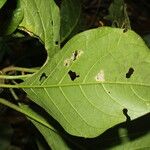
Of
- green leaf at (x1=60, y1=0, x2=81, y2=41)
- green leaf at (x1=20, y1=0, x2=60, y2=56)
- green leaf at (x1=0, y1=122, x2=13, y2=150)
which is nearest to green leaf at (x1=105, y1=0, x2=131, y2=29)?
green leaf at (x1=60, y1=0, x2=81, y2=41)

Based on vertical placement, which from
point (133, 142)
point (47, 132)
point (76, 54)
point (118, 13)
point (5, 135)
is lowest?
point (5, 135)

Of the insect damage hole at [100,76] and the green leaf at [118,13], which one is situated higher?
→ the insect damage hole at [100,76]

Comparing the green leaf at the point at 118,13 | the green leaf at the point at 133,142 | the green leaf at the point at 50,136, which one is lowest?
the green leaf at the point at 133,142

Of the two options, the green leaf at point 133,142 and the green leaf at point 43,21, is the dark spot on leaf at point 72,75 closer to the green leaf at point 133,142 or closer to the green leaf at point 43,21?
the green leaf at point 43,21

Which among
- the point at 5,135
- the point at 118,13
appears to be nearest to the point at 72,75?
the point at 118,13

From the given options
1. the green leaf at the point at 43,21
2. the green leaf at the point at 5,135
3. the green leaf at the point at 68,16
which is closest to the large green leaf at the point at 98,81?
the green leaf at the point at 43,21

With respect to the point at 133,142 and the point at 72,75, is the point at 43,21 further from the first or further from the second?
the point at 133,142

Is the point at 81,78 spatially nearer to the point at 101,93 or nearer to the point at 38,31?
the point at 101,93

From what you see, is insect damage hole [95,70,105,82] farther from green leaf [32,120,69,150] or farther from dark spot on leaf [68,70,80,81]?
green leaf [32,120,69,150]
